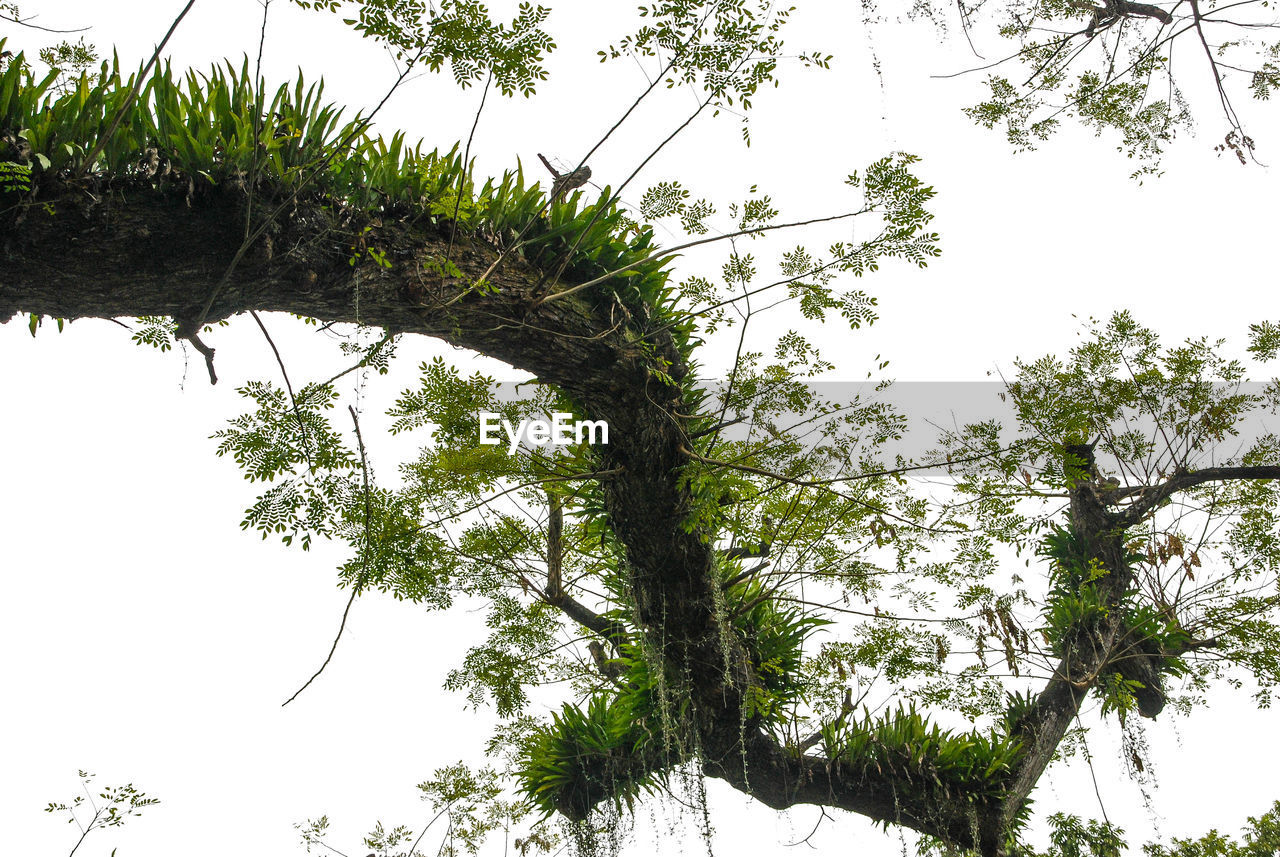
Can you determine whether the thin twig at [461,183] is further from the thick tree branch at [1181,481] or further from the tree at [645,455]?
the thick tree branch at [1181,481]

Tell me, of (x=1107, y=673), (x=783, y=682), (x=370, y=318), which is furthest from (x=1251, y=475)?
(x=370, y=318)

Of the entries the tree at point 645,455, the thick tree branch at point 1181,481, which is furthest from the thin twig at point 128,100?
the thick tree branch at point 1181,481

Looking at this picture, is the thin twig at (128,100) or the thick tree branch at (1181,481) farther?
the thick tree branch at (1181,481)

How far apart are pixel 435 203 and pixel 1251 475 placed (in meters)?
3.98

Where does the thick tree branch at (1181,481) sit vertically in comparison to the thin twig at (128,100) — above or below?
above

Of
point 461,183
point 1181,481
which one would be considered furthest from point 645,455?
point 1181,481

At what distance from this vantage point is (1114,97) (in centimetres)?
376

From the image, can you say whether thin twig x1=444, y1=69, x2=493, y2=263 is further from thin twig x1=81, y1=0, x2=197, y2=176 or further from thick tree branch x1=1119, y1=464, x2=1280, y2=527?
thick tree branch x1=1119, y1=464, x2=1280, y2=527

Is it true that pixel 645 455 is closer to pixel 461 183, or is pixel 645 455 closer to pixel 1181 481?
pixel 461 183

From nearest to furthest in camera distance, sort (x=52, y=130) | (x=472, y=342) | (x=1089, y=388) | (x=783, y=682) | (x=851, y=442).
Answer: (x=52, y=130), (x=472, y=342), (x=783, y=682), (x=851, y=442), (x=1089, y=388)

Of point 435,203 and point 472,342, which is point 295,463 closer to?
point 472,342

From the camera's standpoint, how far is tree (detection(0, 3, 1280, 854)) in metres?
1.91

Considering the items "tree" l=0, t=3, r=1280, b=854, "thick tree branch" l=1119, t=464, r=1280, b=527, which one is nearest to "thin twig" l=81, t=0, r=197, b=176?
"tree" l=0, t=3, r=1280, b=854

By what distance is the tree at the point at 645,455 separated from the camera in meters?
1.91
